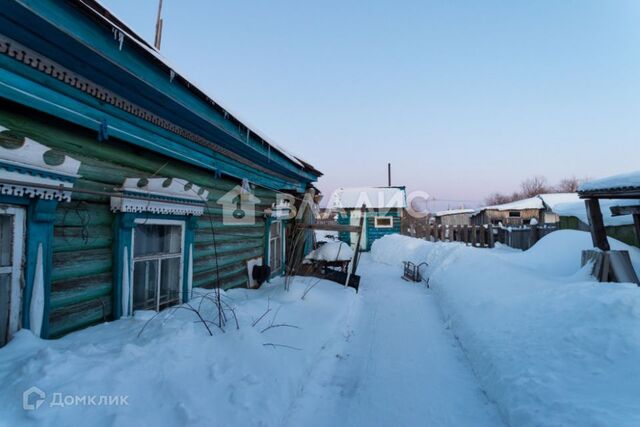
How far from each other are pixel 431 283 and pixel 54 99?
936cm

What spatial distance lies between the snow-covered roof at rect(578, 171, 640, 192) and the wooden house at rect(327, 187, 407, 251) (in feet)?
49.3

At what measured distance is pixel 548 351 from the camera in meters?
3.40

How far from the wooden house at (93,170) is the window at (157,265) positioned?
0.05 feet

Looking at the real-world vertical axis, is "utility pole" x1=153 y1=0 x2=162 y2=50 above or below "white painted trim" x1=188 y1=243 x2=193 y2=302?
above

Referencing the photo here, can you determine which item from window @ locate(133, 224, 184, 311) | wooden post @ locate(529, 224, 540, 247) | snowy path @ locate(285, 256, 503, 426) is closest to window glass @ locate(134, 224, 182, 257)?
window @ locate(133, 224, 184, 311)

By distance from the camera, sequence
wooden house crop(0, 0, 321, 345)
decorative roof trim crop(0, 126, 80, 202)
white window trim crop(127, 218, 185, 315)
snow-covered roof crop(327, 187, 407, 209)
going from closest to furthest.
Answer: decorative roof trim crop(0, 126, 80, 202) < wooden house crop(0, 0, 321, 345) < white window trim crop(127, 218, 185, 315) < snow-covered roof crop(327, 187, 407, 209)

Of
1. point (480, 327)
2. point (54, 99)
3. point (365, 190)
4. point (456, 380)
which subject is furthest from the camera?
point (365, 190)

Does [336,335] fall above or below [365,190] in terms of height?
below

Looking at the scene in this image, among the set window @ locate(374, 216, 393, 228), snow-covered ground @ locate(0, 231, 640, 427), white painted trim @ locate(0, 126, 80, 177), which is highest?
white painted trim @ locate(0, 126, 80, 177)

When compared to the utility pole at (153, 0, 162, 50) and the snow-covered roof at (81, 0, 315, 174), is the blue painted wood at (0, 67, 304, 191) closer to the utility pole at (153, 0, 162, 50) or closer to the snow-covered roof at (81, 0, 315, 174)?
the snow-covered roof at (81, 0, 315, 174)

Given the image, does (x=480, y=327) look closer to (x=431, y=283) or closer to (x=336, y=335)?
(x=336, y=335)

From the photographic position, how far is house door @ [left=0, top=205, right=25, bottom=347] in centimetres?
223

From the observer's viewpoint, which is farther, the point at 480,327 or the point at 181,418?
the point at 480,327

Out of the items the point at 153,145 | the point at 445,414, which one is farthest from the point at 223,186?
the point at 445,414
